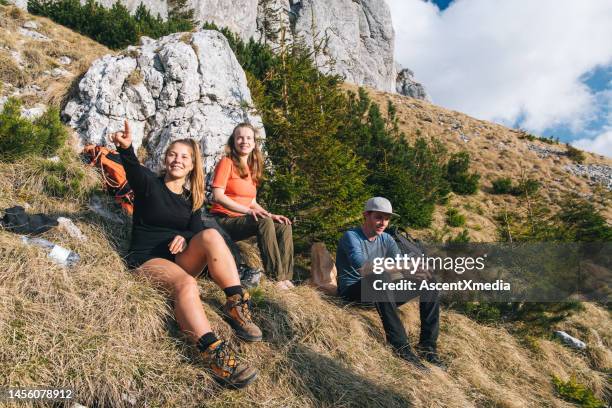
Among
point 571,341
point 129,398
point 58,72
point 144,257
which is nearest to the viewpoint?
point 129,398

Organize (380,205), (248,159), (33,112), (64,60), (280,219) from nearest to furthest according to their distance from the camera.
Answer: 1. (380,205)
2. (280,219)
3. (248,159)
4. (33,112)
5. (64,60)

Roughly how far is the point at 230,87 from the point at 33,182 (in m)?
4.36

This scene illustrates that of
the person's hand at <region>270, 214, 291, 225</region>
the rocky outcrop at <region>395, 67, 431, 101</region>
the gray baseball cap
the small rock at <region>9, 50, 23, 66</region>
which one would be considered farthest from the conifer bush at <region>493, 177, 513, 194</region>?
the rocky outcrop at <region>395, 67, 431, 101</region>

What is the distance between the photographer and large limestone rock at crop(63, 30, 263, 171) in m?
6.68

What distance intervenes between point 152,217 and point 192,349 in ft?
4.17

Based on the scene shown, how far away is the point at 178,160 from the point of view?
371 cm

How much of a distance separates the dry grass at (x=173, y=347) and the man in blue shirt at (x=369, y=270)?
18 cm

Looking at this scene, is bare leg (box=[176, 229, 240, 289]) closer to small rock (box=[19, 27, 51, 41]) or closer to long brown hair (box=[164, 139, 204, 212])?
long brown hair (box=[164, 139, 204, 212])

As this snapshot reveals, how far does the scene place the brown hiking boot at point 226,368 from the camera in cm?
272

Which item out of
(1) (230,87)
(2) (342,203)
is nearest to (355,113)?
(1) (230,87)

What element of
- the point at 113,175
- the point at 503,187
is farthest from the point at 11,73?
the point at 503,187

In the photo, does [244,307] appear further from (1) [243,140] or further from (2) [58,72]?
(2) [58,72]

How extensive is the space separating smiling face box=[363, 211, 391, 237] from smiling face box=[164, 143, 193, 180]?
2.06 m

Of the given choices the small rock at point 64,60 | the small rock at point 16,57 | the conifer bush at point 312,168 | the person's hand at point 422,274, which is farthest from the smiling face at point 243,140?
the small rock at point 64,60
